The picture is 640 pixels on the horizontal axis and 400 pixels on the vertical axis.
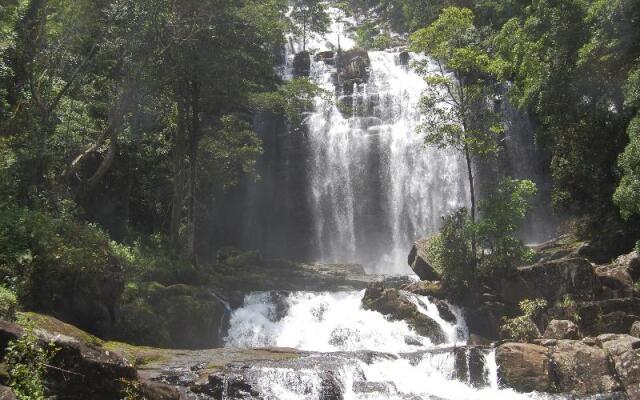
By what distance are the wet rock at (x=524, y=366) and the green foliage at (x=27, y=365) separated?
957 cm

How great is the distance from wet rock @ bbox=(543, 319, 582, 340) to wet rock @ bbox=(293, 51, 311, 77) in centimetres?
3203

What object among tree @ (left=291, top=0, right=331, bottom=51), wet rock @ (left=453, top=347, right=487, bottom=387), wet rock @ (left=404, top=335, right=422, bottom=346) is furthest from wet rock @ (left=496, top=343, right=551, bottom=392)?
tree @ (left=291, top=0, right=331, bottom=51)

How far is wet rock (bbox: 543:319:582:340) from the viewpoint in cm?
1384

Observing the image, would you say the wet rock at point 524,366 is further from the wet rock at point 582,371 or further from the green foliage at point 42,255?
the green foliage at point 42,255

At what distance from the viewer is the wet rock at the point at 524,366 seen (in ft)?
39.5

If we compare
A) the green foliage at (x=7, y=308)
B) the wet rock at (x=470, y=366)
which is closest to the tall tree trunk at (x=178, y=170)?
the wet rock at (x=470, y=366)

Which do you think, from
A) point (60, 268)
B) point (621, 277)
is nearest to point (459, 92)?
point (621, 277)

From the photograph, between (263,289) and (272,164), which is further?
(272,164)

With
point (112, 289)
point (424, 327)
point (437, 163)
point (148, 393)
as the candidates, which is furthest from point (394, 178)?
point (148, 393)

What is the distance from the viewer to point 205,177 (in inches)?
1141

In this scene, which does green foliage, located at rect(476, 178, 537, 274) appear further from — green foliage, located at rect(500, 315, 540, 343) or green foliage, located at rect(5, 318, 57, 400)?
green foliage, located at rect(5, 318, 57, 400)

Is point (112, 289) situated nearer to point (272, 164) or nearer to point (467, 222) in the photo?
point (467, 222)

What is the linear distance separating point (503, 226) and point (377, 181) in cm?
1575

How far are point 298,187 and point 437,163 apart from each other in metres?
9.08
